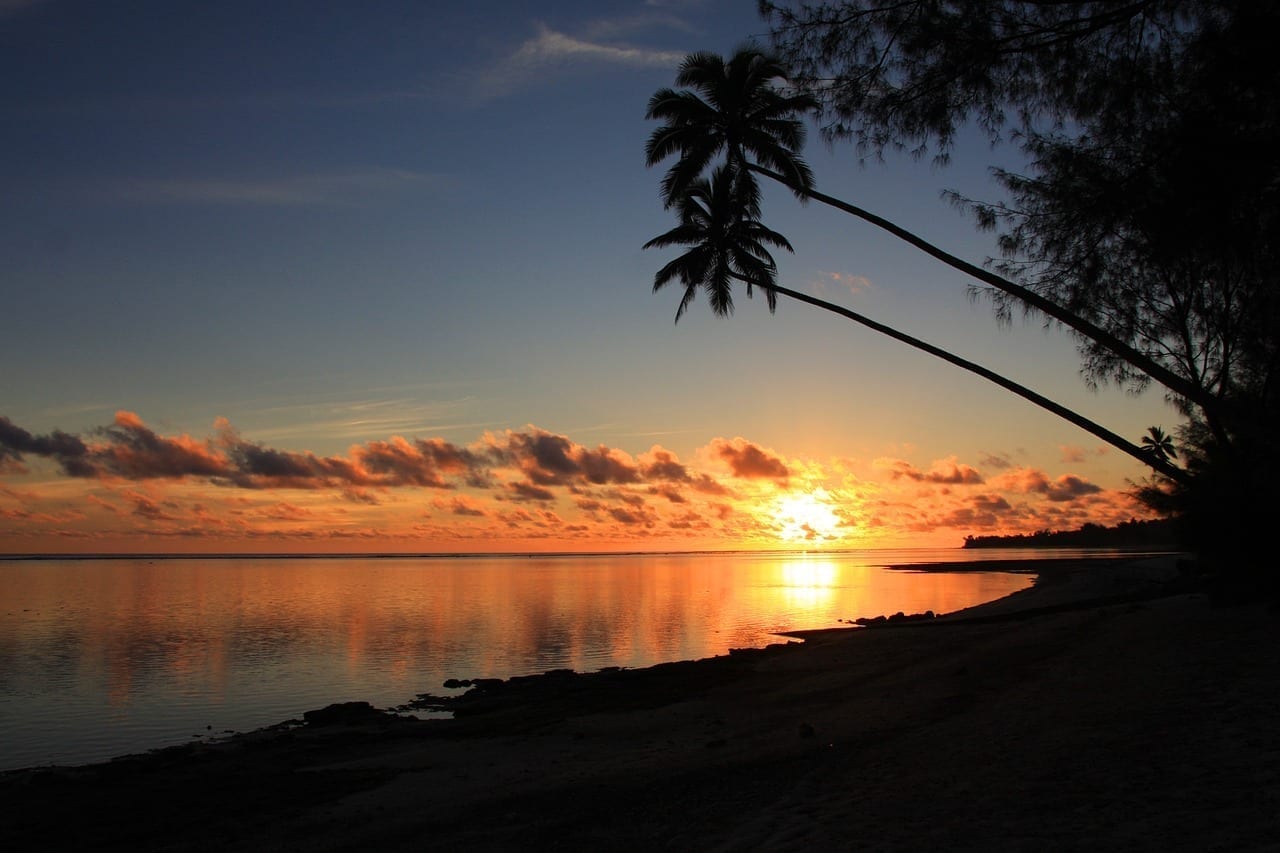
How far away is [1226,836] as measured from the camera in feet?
22.6

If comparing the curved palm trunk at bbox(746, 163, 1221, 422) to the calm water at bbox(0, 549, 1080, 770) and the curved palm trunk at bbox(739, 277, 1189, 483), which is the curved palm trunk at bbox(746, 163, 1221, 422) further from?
the calm water at bbox(0, 549, 1080, 770)

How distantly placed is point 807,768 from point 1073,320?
7.20m

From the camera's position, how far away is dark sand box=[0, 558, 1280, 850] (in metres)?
8.33

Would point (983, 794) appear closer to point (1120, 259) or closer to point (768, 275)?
point (1120, 259)

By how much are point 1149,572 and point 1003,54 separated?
176 ft

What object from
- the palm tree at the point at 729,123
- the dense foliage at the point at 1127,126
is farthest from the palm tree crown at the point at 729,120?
the dense foliage at the point at 1127,126

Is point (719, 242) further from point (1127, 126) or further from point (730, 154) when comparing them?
point (1127, 126)

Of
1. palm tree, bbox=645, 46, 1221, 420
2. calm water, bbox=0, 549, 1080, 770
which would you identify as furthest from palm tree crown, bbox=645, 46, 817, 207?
calm water, bbox=0, 549, 1080, 770

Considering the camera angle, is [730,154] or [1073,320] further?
[730,154]

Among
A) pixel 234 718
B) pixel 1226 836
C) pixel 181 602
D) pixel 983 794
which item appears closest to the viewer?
pixel 1226 836

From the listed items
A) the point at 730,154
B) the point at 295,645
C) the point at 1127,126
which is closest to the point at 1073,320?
the point at 1127,126

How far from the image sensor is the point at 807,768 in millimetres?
11414

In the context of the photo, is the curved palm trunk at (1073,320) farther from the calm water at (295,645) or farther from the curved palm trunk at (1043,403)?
the calm water at (295,645)

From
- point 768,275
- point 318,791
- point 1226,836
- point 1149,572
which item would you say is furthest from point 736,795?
point 1149,572
